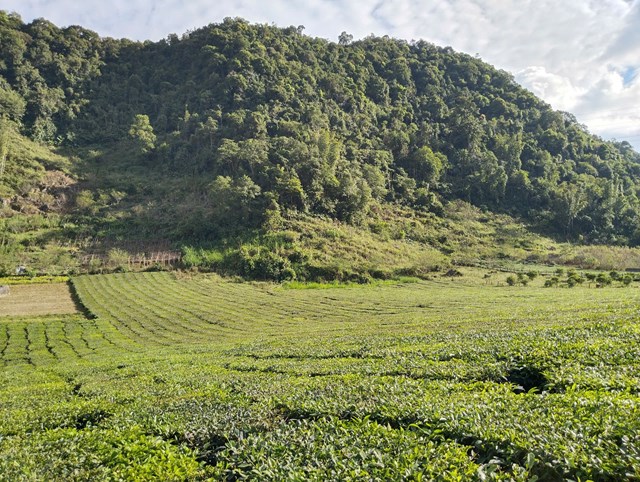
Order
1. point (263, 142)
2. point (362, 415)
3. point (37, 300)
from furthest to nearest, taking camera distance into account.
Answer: point (263, 142)
point (37, 300)
point (362, 415)

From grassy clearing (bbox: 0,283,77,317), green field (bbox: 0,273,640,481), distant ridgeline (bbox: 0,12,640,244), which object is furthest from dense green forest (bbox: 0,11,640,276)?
green field (bbox: 0,273,640,481)

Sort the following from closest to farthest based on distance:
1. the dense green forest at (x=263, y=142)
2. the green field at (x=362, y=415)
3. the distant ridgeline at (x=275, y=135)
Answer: the green field at (x=362, y=415) < the dense green forest at (x=263, y=142) < the distant ridgeline at (x=275, y=135)

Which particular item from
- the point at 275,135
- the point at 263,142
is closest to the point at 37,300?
the point at 263,142

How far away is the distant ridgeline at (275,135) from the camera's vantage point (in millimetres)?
91250

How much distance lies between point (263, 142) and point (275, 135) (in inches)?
617

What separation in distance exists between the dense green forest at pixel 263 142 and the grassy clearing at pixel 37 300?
21.5 meters

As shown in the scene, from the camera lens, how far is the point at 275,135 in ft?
375

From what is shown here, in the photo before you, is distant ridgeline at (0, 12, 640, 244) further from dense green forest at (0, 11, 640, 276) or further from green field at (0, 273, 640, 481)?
green field at (0, 273, 640, 481)

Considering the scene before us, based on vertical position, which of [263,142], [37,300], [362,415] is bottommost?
[37,300]

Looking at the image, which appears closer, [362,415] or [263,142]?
[362,415]

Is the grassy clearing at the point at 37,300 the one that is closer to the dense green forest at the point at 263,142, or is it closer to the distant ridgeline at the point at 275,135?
the dense green forest at the point at 263,142

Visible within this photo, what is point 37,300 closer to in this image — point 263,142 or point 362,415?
point 362,415

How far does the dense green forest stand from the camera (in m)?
87.0

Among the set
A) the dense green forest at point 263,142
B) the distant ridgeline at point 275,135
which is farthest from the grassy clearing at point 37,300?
the distant ridgeline at point 275,135
